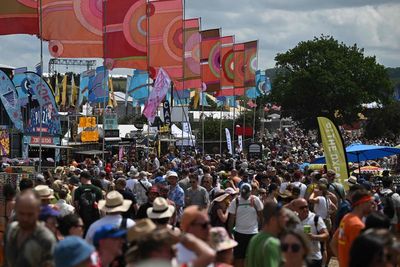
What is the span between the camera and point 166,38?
28359 millimetres

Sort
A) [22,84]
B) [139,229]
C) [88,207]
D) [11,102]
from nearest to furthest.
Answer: [139,229]
[88,207]
[11,102]
[22,84]

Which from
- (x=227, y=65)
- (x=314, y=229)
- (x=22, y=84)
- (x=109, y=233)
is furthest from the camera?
(x=22, y=84)

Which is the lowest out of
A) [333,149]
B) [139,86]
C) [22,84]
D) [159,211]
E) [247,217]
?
[247,217]

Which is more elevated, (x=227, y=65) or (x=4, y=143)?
(x=227, y=65)

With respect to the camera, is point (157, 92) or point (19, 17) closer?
point (19, 17)

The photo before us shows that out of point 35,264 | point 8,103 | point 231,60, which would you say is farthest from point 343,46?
point 35,264

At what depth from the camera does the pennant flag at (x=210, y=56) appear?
37.4 meters

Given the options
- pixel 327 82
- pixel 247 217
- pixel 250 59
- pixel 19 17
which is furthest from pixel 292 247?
pixel 327 82

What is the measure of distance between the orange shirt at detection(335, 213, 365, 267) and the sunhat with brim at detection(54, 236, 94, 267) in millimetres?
2954

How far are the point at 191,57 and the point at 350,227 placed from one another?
2576 centimetres

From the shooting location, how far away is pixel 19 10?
69.9ft

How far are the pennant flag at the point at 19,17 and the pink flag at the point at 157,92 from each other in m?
6.79

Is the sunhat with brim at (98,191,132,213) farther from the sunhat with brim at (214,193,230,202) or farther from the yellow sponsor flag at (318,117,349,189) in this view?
the yellow sponsor flag at (318,117,349,189)

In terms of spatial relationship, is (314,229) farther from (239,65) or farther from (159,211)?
(239,65)
